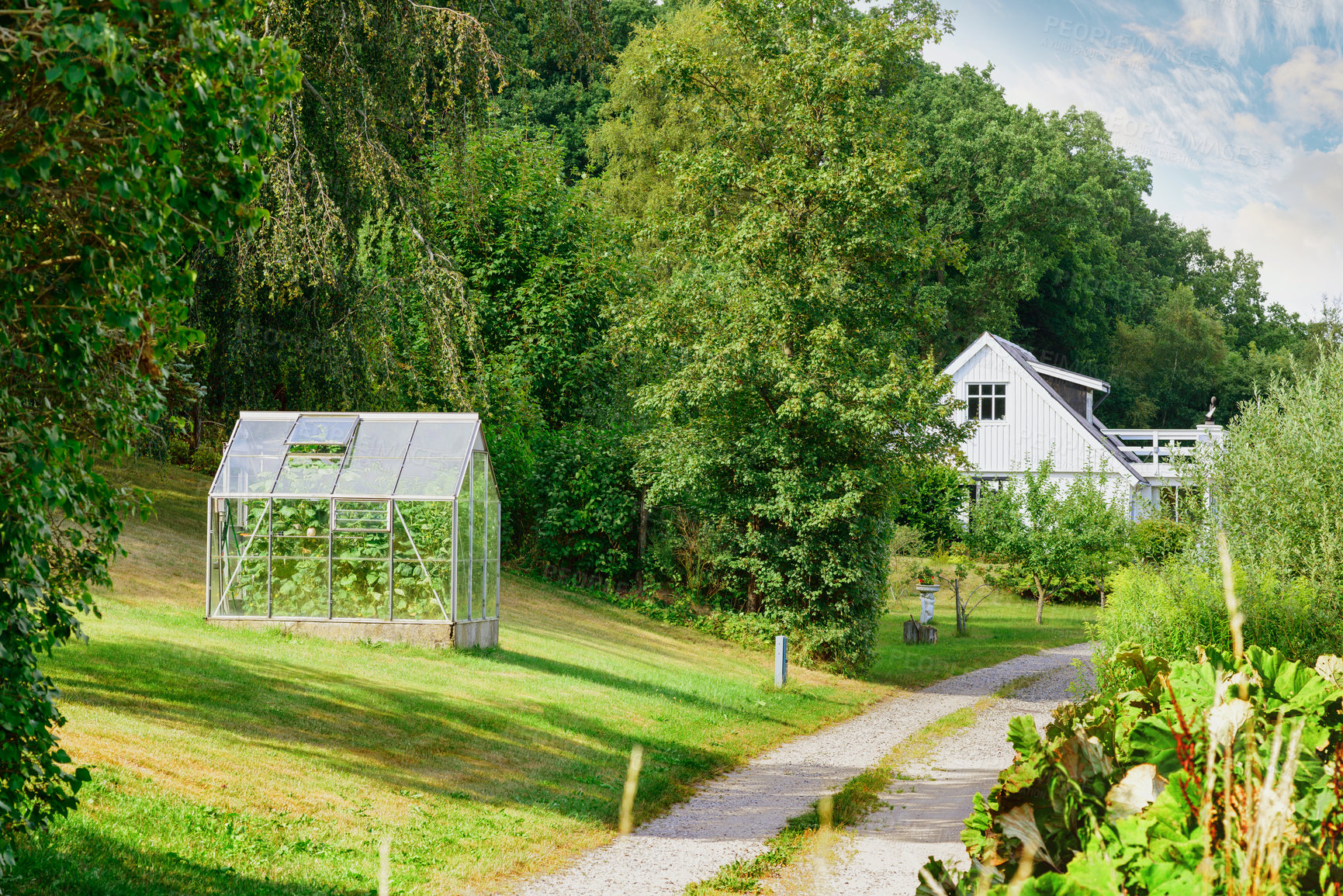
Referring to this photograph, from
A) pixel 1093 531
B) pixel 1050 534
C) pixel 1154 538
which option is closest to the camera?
pixel 1154 538

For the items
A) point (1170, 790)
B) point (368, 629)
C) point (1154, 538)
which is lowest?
point (368, 629)

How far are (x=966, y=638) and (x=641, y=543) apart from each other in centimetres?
873

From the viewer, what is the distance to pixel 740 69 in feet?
70.6

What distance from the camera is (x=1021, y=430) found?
4250 centimetres

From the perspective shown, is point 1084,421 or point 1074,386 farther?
point 1074,386

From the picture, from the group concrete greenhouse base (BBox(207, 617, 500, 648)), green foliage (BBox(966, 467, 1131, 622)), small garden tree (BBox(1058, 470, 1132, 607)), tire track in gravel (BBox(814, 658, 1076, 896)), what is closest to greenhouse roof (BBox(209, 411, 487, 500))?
concrete greenhouse base (BBox(207, 617, 500, 648))

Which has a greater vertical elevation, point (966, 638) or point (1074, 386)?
point (1074, 386)

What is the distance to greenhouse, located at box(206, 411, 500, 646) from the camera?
642 inches

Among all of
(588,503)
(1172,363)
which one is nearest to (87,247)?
(588,503)

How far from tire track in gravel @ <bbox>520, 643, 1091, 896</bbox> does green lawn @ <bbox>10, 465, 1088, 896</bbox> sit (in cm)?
31

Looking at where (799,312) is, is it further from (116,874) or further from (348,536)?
(116,874)

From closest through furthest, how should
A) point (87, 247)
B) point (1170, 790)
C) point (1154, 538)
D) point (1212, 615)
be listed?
point (1170, 790), point (87, 247), point (1212, 615), point (1154, 538)

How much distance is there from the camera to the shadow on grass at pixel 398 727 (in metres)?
10.1

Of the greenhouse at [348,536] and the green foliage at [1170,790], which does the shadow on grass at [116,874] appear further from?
the greenhouse at [348,536]
